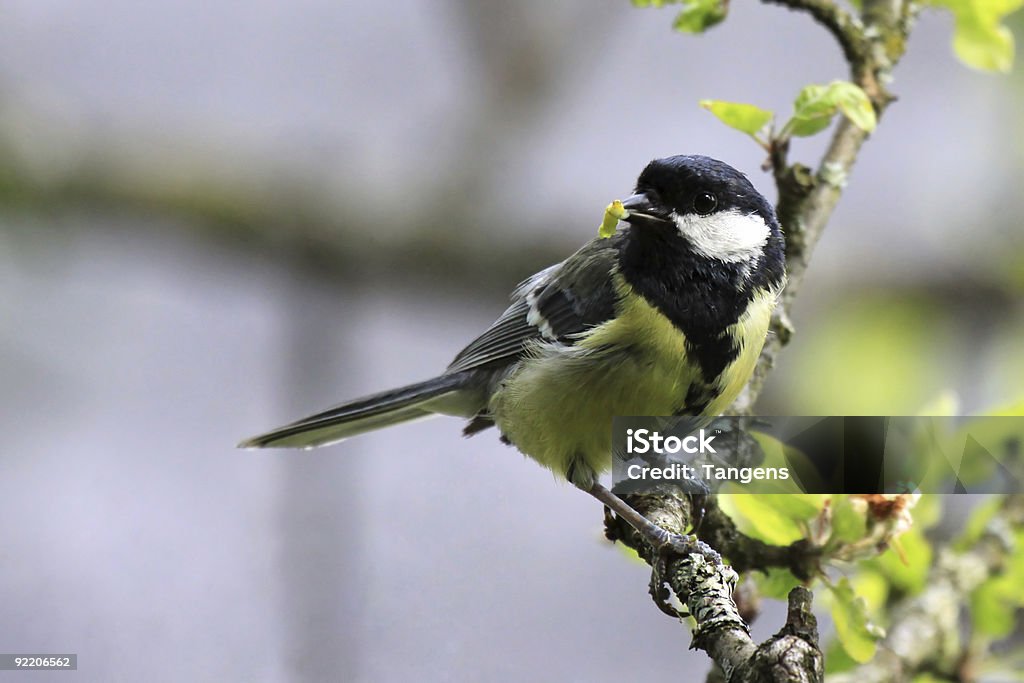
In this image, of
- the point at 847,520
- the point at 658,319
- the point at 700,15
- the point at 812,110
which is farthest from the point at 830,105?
the point at 847,520

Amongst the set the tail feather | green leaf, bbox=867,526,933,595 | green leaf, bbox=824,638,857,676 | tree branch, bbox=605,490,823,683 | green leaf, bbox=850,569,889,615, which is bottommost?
green leaf, bbox=824,638,857,676

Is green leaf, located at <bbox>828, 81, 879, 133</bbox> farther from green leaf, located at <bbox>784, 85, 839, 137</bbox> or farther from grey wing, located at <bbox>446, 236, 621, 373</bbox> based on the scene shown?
grey wing, located at <bbox>446, 236, 621, 373</bbox>

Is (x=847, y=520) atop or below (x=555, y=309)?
below

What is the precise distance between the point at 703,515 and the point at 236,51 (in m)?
3.27

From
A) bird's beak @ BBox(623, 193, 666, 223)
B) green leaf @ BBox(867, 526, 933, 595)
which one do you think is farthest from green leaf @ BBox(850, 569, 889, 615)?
bird's beak @ BBox(623, 193, 666, 223)

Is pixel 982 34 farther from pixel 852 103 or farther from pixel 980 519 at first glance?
pixel 980 519

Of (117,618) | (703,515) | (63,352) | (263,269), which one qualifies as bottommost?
(117,618)

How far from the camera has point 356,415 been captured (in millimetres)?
1929

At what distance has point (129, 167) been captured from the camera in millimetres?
2975

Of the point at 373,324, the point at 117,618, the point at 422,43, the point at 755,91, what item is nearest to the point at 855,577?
the point at 117,618

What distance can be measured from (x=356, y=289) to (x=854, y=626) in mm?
2185

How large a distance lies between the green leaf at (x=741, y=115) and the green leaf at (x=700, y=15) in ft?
0.68

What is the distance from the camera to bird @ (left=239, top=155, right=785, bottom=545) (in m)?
1.49

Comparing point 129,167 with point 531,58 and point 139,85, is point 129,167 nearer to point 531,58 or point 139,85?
point 139,85
